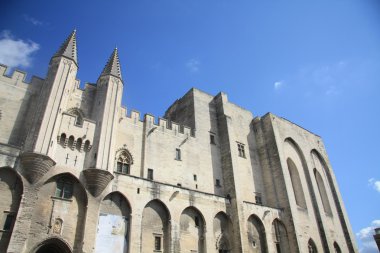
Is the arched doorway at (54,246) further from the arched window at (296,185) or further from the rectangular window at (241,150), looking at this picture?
the arched window at (296,185)

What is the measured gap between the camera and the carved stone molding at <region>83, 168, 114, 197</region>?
651 inches

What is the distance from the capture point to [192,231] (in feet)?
66.4

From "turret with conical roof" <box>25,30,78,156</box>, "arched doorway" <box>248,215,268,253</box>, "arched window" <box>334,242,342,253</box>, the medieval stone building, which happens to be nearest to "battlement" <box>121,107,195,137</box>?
the medieval stone building

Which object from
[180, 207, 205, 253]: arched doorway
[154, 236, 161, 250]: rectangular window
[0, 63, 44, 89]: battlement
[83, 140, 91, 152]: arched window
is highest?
[0, 63, 44, 89]: battlement

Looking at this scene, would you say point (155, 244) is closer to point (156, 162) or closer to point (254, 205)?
point (156, 162)

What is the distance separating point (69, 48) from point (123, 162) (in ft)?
26.3

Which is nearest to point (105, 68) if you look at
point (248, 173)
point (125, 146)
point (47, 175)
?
point (125, 146)

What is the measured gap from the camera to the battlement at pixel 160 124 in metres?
22.6

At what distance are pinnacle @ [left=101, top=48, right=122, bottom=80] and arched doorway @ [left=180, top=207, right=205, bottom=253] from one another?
1035 cm

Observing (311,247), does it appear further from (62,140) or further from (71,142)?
(62,140)

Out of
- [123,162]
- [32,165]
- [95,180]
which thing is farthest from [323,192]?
[32,165]

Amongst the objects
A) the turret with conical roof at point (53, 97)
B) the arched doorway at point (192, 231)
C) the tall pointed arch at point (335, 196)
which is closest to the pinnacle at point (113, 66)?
the turret with conical roof at point (53, 97)

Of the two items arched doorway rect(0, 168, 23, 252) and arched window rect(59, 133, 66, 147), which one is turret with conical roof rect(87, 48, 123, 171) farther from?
arched doorway rect(0, 168, 23, 252)

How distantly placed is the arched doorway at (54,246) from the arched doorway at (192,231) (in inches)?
278
